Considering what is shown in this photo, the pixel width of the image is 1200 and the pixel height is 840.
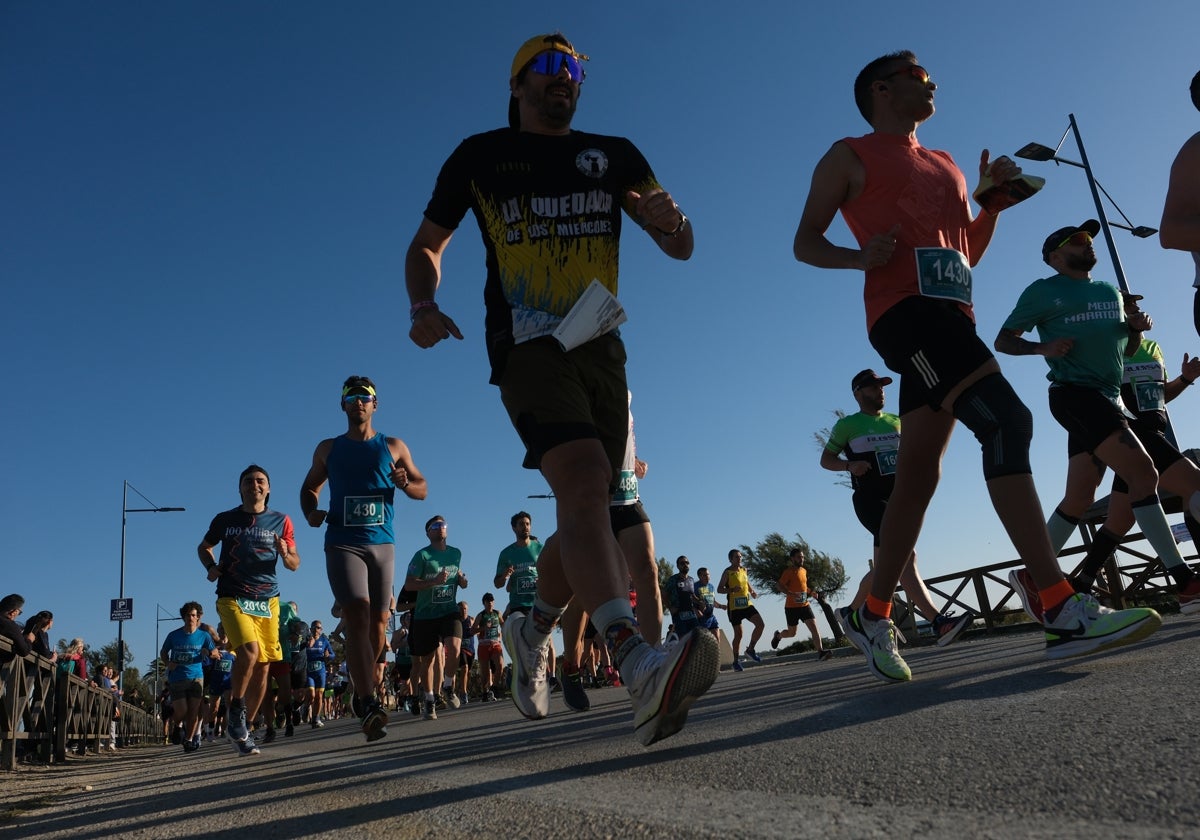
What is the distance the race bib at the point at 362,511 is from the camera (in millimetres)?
5969

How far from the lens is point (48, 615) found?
1278 cm

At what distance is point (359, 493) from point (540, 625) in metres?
2.92

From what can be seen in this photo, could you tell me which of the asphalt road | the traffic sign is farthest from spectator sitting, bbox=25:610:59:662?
the traffic sign

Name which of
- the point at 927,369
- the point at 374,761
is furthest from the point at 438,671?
the point at 927,369

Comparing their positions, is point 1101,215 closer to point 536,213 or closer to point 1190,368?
point 1190,368

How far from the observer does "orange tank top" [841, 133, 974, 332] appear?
3652 mm

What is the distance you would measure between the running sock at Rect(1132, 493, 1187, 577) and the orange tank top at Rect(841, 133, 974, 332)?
8.85ft

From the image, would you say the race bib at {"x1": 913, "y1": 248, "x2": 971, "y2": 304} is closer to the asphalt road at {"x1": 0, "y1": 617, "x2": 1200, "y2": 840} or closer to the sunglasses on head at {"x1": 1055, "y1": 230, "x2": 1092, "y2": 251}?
the asphalt road at {"x1": 0, "y1": 617, "x2": 1200, "y2": 840}

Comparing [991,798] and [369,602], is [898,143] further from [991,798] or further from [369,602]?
[369,602]

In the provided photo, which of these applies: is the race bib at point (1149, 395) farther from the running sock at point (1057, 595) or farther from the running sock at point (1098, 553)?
the running sock at point (1057, 595)

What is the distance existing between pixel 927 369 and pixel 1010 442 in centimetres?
41

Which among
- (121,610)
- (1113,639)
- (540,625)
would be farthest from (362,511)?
(121,610)

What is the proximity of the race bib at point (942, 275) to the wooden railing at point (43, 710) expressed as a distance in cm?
785

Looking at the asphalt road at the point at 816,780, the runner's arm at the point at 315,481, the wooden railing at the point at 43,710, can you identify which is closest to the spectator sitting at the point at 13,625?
the wooden railing at the point at 43,710
